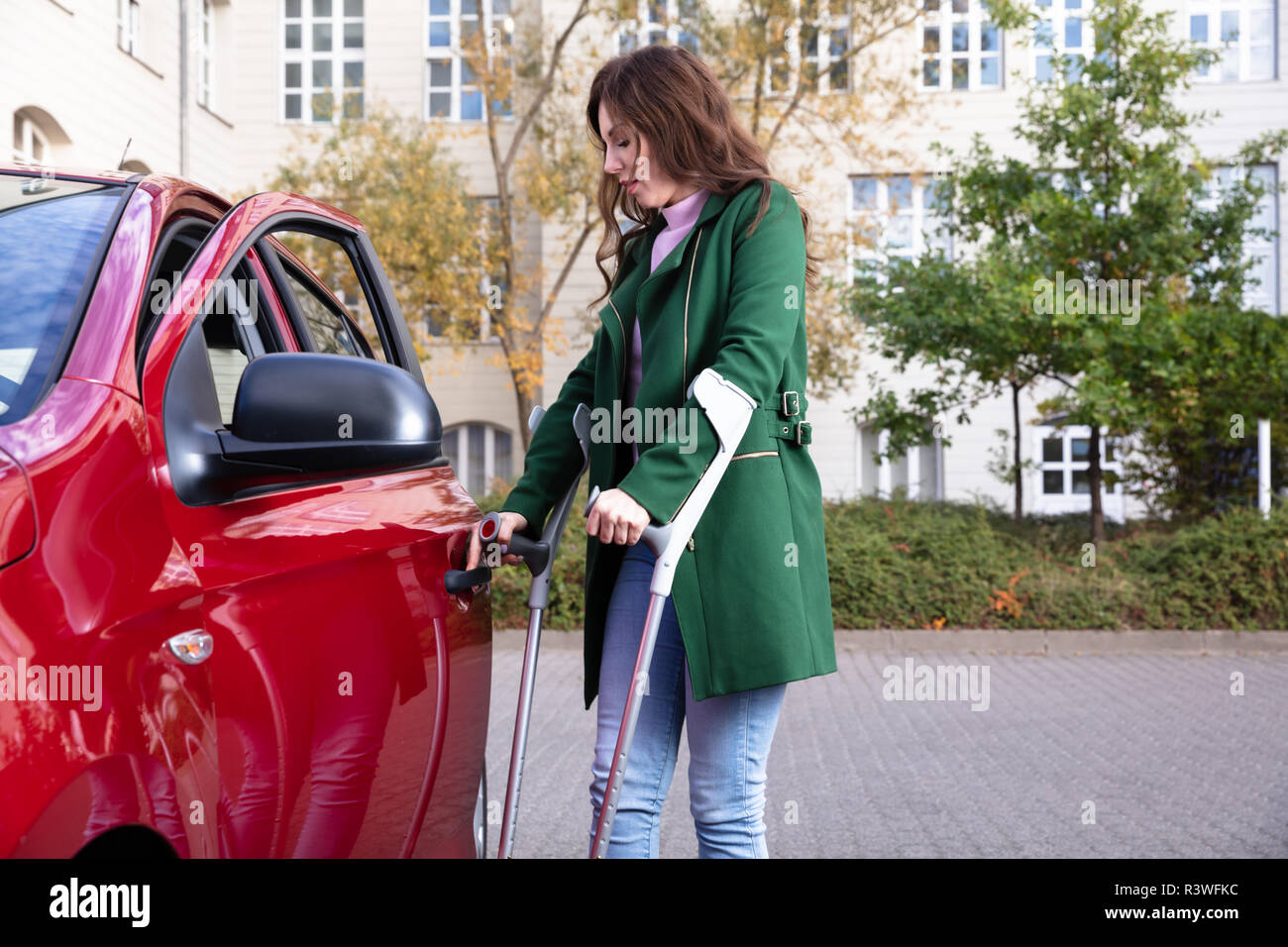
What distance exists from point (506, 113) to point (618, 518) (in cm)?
2087

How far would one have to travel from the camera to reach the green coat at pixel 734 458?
243cm

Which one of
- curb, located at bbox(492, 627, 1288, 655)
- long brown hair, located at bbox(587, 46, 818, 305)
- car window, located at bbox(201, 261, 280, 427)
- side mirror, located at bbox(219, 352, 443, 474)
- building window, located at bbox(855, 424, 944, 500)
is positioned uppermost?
long brown hair, located at bbox(587, 46, 818, 305)

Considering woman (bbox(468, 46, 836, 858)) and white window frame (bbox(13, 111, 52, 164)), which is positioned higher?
white window frame (bbox(13, 111, 52, 164))

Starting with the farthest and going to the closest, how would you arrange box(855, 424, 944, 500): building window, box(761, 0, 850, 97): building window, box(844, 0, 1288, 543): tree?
box(855, 424, 944, 500): building window
box(761, 0, 850, 97): building window
box(844, 0, 1288, 543): tree

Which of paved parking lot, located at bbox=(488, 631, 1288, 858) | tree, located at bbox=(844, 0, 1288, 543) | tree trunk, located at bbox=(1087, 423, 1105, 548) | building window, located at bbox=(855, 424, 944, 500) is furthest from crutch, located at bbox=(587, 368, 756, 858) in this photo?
building window, located at bbox=(855, 424, 944, 500)

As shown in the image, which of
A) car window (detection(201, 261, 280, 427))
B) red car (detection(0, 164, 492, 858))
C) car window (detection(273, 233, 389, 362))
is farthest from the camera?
car window (detection(273, 233, 389, 362))

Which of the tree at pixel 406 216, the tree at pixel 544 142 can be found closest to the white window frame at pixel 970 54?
the tree at pixel 544 142

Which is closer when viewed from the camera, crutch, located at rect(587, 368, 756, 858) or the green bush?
crutch, located at rect(587, 368, 756, 858)

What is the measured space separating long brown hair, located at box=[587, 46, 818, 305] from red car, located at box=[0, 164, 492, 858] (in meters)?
0.74

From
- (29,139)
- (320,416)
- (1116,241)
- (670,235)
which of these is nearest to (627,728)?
(320,416)

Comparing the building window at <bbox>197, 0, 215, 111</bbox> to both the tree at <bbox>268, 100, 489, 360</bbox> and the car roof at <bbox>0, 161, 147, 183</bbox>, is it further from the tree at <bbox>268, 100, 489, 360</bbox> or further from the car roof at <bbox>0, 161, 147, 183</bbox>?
the car roof at <bbox>0, 161, 147, 183</bbox>

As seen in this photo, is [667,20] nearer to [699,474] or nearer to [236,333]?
[236,333]

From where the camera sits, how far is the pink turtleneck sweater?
8.98ft
